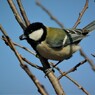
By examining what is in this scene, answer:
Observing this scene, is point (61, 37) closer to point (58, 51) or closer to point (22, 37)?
point (58, 51)

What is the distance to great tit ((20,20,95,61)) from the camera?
2.11 meters

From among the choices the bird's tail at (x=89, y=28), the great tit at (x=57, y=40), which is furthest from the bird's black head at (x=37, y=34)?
the bird's tail at (x=89, y=28)

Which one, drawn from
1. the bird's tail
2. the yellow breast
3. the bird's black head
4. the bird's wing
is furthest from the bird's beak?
the bird's tail

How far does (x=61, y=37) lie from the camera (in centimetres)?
222

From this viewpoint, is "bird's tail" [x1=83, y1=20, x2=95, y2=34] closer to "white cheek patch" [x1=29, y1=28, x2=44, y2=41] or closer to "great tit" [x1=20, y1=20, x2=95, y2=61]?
"great tit" [x1=20, y1=20, x2=95, y2=61]

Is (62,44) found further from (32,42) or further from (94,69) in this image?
(94,69)

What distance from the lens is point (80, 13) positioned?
182cm

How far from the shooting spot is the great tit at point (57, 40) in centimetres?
211

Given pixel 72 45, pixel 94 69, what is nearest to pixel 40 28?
pixel 72 45

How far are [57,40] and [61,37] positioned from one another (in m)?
0.05

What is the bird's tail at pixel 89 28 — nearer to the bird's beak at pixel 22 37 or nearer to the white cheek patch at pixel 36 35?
the white cheek patch at pixel 36 35

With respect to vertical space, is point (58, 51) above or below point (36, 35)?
below

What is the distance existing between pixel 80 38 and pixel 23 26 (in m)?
0.86

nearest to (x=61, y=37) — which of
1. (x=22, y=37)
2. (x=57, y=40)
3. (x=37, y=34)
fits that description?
(x=57, y=40)
